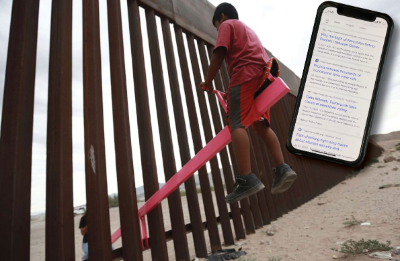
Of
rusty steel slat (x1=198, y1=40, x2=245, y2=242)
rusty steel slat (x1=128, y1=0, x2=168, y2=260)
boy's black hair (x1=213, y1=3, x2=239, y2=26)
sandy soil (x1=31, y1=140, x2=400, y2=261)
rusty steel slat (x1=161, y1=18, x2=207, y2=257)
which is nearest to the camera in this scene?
boy's black hair (x1=213, y1=3, x2=239, y2=26)

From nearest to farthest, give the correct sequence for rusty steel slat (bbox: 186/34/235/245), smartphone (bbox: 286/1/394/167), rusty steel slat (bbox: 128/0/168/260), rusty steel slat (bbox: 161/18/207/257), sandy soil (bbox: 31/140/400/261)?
smartphone (bbox: 286/1/394/167), rusty steel slat (bbox: 128/0/168/260), sandy soil (bbox: 31/140/400/261), rusty steel slat (bbox: 161/18/207/257), rusty steel slat (bbox: 186/34/235/245)

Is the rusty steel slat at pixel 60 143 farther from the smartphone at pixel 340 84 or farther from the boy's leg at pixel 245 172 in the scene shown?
the smartphone at pixel 340 84

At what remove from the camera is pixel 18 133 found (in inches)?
50.9

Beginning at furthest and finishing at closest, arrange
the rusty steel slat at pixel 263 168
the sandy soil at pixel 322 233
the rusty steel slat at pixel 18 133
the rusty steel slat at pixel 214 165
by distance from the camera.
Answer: the rusty steel slat at pixel 263 168, the rusty steel slat at pixel 214 165, the sandy soil at pixel 322 233, the rusty steel slat at pixel 18 133

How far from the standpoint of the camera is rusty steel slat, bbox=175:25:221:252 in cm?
232

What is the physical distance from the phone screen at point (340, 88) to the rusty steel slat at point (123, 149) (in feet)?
3.71

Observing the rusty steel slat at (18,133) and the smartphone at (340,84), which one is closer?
the smartphone at (340,84)

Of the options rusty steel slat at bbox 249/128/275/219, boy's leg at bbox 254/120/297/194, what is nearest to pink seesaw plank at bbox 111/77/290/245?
boy's leg at bbox 254/120/297/194

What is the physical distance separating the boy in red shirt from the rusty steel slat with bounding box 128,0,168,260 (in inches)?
28.3

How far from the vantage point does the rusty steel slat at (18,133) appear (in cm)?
120

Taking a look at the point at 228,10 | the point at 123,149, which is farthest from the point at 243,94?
the point at 123,149

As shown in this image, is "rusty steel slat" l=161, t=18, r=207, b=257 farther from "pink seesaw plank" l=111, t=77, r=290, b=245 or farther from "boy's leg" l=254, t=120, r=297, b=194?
"boy's leg" l=254, t=120, r=297, b=194

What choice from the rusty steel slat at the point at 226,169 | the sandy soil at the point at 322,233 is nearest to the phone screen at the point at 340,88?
the sandy soil at the point at 322,233

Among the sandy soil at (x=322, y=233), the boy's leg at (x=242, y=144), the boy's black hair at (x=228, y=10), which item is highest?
the boy's black hair at (x=228, y=10)
